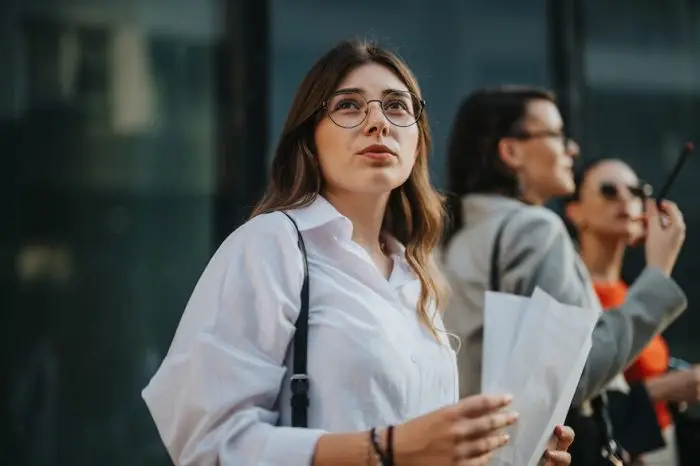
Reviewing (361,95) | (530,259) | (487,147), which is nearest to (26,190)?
(487,147)

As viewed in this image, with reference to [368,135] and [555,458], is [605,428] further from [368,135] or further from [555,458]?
[368,135]

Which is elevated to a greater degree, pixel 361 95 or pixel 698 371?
pixel 361 95

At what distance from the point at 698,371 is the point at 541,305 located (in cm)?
196

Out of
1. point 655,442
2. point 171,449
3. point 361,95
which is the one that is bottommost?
point 655,442

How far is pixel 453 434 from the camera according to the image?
84.5 inches

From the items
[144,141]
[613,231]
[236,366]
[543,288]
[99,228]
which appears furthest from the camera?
[144,141]

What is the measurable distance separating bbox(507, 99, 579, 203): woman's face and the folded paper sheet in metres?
1.45

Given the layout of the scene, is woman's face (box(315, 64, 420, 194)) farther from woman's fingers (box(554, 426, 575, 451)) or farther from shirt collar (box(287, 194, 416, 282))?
woman's fingers (box(554, 426, 575, 451))

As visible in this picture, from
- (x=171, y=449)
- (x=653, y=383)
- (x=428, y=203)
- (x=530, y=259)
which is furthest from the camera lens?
(x=653, y=383)

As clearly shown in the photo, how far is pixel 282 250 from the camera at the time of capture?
2.45 meters

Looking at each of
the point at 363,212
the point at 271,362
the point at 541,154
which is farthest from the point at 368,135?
the point at 541,154

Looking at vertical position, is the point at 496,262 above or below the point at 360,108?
below

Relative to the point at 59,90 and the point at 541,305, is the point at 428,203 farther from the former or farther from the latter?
the point at 59,90

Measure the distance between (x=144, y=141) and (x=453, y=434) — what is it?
379 centimetres
